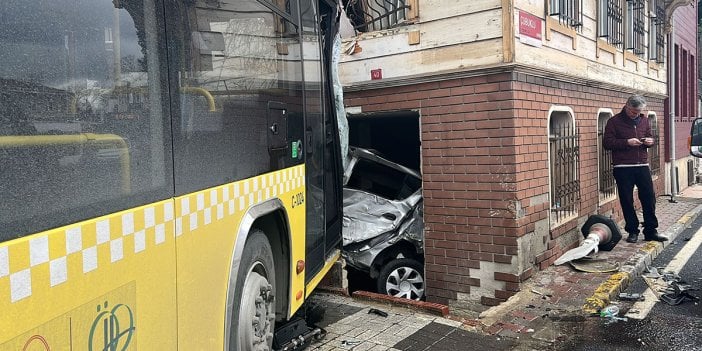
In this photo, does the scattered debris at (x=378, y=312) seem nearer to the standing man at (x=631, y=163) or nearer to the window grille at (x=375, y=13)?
the window grille at (x=375, y=13)

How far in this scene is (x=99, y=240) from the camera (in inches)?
67.9

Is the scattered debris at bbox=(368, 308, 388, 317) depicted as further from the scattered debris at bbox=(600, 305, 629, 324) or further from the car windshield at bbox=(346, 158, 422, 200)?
the car windshield at bbox=(346, 158, 422, 200)

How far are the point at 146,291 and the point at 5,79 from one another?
34.6 inches

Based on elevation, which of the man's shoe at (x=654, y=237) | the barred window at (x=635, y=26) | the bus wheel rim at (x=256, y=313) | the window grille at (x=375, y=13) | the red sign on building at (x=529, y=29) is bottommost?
the man's shoe at (x=654, y=237)

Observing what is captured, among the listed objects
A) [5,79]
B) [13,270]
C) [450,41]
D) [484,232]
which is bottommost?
[484,232]

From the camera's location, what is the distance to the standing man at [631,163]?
25.5ft

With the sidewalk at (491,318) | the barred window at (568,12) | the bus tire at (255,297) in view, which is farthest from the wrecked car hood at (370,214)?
the bus tire at (255,297)

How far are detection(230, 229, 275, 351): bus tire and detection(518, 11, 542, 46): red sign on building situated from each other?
400 cm

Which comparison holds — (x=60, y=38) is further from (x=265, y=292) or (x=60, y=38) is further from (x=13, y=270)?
(x=265, y=292)

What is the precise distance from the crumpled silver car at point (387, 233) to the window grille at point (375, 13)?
1582 mm

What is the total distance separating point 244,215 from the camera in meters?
2.96

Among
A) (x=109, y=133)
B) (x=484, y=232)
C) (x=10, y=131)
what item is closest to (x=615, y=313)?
(x=484, y=232)

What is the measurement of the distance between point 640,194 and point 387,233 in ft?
12.6

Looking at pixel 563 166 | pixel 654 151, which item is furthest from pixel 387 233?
pixel 654 151
